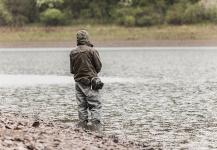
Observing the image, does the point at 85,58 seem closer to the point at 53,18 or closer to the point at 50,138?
the point at 50,138

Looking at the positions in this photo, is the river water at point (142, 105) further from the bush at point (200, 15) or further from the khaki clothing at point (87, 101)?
the bush at point (200, 15)

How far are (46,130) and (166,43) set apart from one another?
210 feet

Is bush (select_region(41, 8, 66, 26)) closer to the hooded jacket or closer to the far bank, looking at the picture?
the far bank

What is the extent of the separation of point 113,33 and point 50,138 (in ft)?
219

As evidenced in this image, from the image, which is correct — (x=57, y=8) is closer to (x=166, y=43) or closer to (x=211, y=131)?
(x=166, y=43)

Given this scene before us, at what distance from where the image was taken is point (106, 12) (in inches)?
3492

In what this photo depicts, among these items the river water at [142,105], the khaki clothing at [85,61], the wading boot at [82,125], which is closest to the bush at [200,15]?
the river water at [142,105]

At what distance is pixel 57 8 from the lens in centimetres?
9375

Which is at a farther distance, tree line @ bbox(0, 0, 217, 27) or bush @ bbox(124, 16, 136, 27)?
tree line @ bbox(0, 0, 217, 27)

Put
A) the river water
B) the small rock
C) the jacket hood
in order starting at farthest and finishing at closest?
1. the jacket hood
2. the river water
3. the small rock

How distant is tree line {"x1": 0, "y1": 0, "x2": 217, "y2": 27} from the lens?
81.8 metres

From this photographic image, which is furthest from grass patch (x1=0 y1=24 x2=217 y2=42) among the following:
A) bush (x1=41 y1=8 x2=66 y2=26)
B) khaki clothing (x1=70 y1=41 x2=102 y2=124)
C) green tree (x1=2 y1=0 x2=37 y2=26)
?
khaki clothing (x1=70 y1=41 x2=102 y2=124)

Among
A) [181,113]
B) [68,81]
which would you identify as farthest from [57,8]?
[181,113]

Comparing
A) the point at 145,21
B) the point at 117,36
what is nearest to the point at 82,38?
the point at 117,36
